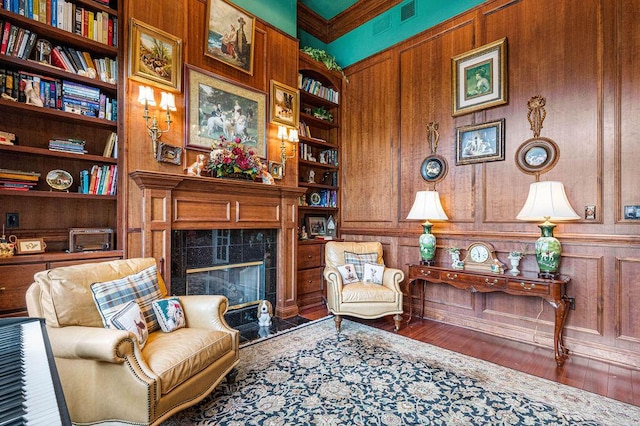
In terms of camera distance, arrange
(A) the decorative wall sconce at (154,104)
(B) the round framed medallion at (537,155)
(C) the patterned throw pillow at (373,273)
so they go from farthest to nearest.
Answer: (C) the patterned throw pillow at (373,273)
(B) the round framed medallion at (537,155)
(A) the decorative wall sconce at (154,104)

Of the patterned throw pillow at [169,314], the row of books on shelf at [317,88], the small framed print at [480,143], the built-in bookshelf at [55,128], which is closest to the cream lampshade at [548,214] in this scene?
the small framed print at [480,143]

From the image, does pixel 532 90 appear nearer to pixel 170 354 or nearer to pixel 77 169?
pixel 170 354

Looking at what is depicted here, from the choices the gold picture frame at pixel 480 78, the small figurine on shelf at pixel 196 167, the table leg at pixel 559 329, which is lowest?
the table leg at pixel 559 329

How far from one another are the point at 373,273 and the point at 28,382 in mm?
3268

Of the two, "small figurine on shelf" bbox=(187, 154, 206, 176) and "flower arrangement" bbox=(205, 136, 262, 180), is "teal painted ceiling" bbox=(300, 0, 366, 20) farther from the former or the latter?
"small figurine on shelf" bbox=(187, 154, 206, 176)

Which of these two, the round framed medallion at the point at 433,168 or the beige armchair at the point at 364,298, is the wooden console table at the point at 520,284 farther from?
the round framed medallion at the point at 433,168

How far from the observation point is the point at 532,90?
10.3 feet

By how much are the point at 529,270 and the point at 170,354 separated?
332cm

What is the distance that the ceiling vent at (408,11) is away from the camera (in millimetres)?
4078

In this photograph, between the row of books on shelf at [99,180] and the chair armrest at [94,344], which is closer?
the chair armrest at [94,344]

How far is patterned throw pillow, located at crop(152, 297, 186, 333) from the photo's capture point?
208 centimetres

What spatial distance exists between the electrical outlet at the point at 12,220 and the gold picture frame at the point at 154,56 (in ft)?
4.89

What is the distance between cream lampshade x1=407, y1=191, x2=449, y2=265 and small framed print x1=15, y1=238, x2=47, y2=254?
349 cm

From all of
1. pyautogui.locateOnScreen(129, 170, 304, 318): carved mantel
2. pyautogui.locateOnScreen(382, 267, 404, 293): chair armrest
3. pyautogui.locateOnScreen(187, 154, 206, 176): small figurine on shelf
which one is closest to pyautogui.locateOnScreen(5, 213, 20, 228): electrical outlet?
pyautogui.locateOnScreen(129, 170, 304, 318): carved mantel
